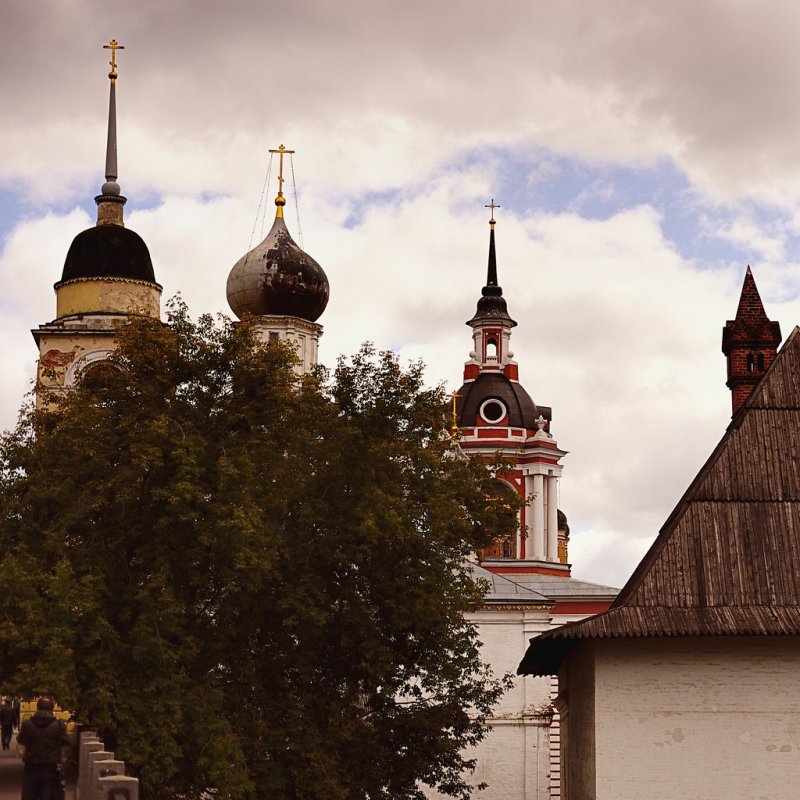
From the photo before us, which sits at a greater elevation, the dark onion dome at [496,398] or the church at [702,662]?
the dark onion dome at [496,398]

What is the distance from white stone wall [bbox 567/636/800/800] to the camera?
23.4m

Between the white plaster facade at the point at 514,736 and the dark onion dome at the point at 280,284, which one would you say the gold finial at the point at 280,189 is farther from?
the white plaster facade at the point at 514,736

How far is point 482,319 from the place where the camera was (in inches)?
2980

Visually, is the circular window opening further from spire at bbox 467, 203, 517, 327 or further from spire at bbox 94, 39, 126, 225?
spire at bbox 94, 39, 126, 225

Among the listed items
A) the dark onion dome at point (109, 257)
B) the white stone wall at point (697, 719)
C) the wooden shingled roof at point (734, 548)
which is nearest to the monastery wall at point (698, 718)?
the white stone wall at point (697, 719)

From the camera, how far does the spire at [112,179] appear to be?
44.7 metres

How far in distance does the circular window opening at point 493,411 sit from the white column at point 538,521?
10.3 feet

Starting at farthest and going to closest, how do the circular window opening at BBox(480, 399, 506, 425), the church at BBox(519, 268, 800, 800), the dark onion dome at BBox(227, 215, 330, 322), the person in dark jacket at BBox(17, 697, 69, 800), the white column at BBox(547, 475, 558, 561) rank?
the circular window opening at BBox(480, 399, 506, 425)
the white column at BBox(547, 475, 558, 561)
the dark onion dome at BBox(227, 215, 330, 322)
the church at BBox(519, 268, 800, 800)
the person in dark jacket at BBox(17, 697, 69, 800)

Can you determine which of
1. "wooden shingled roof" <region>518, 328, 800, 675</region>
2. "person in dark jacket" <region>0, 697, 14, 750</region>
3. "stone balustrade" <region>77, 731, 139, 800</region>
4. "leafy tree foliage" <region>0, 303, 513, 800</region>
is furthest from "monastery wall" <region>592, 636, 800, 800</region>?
"person in dark jacket" <region>0, 697, 14, 750</region>

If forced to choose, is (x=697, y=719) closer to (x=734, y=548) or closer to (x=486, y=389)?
(x=734, y=548)

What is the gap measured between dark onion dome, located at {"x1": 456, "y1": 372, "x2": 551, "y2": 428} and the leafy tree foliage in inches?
1662

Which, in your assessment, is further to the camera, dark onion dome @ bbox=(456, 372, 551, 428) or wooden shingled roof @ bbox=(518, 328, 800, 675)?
dark onion dome @ bbox=(456, 372, 551, 428)

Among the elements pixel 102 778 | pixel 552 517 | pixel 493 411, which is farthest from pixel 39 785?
pixel 493 411

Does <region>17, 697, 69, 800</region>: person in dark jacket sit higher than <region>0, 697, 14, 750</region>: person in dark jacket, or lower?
lower
